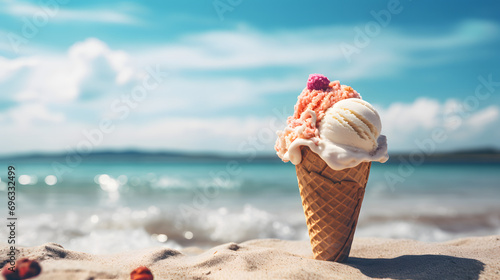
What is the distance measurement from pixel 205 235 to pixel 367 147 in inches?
164

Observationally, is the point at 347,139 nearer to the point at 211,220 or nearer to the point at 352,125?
the point at 352,125

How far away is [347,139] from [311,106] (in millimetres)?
502

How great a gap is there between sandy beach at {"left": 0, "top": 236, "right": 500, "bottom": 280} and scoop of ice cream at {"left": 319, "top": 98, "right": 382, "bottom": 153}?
117cm

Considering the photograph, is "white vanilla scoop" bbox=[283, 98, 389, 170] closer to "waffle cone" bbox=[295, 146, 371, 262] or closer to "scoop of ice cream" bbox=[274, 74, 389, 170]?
"scoop of ice cream" bbox=[274, 74, 389, 170]

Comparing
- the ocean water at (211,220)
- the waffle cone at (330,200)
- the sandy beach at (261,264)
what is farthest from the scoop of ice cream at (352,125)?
the ocean water at (211,220)

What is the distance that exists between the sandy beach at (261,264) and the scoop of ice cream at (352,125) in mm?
1168

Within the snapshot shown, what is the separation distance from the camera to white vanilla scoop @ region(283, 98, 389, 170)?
3.28 metres

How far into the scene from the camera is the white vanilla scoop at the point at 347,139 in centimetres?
328

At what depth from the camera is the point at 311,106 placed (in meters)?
3.59

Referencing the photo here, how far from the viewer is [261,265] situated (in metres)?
3.36

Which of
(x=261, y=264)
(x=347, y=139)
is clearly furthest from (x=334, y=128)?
(x=261, y=264)

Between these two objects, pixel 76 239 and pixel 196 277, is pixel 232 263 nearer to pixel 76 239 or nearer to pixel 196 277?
pixel 196 277

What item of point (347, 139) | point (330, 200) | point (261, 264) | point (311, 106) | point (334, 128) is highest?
point (311, 106)

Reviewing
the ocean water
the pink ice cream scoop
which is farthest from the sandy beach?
the ocean water
